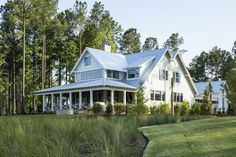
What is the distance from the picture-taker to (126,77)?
38312mm

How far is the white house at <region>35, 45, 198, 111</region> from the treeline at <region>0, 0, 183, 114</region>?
9654 mm

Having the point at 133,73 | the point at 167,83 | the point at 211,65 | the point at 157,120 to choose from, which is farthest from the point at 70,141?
the point at 211,65

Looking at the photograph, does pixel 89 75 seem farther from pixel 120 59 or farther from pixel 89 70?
pixel 120 59

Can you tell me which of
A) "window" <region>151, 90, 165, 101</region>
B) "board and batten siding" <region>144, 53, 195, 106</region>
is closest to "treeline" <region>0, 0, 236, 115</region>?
"board and batten siding" <region>144, 53, 195, 106</region>

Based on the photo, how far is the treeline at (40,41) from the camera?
46184mm

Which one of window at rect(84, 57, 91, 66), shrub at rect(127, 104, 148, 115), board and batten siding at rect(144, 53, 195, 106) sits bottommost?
shrub at rect(127, 104, 148, 115)

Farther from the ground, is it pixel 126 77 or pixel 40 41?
pixel 40 41

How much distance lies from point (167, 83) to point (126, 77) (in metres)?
4.78

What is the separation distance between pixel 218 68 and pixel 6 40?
149 ft

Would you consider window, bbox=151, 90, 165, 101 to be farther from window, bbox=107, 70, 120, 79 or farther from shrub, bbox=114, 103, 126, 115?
shrub, bbox=114, 103, 126, 115

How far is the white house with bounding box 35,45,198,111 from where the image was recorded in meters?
35.9

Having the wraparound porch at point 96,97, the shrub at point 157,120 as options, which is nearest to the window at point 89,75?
the wraparound porch at point 96,97

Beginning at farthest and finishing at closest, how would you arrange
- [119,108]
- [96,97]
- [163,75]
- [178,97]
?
[178,97] < [163,75] < [96,97] < [119,108]

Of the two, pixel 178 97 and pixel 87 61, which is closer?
pixel 87 61
